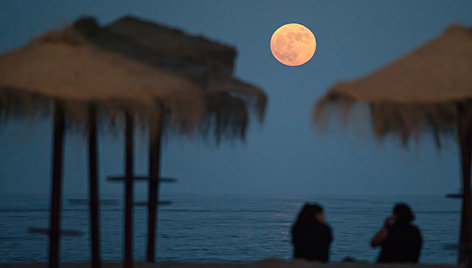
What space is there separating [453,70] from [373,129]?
35.5 inches

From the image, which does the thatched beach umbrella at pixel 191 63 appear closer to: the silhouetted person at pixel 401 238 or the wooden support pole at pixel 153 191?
the wooden support pole at pixel 153 191

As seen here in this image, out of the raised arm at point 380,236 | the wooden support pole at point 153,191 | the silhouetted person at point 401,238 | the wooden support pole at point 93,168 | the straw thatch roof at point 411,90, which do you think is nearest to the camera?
the straw thatch roof at point 411,90

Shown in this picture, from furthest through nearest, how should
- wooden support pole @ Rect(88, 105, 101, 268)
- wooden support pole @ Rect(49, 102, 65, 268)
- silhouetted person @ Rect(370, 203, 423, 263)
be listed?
silhouetted person @ Rect(370, 203, 423, 263), wooden support pole @ Rect(88, 105, 101, 268), wooden support pole @ Rect(49, 102, 65, 268)

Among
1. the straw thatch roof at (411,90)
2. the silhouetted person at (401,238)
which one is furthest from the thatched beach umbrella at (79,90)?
the silhouetted person at (401,238)

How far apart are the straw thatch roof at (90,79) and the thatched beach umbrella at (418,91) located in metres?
1.31

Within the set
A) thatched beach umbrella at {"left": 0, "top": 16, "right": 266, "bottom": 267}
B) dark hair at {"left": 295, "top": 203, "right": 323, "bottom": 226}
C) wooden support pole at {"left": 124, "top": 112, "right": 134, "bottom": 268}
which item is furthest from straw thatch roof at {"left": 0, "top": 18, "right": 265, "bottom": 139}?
dark hair at {"left": 295, "top": 203, "right": 323, "bottom": 226}

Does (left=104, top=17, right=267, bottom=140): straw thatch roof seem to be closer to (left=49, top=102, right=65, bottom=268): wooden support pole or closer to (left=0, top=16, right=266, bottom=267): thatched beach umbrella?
(left=0, top=16, right=266, bottom=267): thatched beach umbrella

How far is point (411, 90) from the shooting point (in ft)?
17.0

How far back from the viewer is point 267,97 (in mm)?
6383

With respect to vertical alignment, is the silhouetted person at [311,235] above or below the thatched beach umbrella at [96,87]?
below

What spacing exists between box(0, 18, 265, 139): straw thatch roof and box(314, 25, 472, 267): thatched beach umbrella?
1.31 m

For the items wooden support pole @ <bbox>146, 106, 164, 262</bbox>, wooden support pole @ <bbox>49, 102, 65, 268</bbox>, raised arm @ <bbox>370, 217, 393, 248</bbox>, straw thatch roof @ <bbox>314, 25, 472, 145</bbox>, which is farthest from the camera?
wooden support pole @ <bbox>146, 106, 164, 262</bbox>

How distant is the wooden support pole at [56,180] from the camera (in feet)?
18.6

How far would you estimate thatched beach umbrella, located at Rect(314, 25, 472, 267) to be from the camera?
16.9ft
